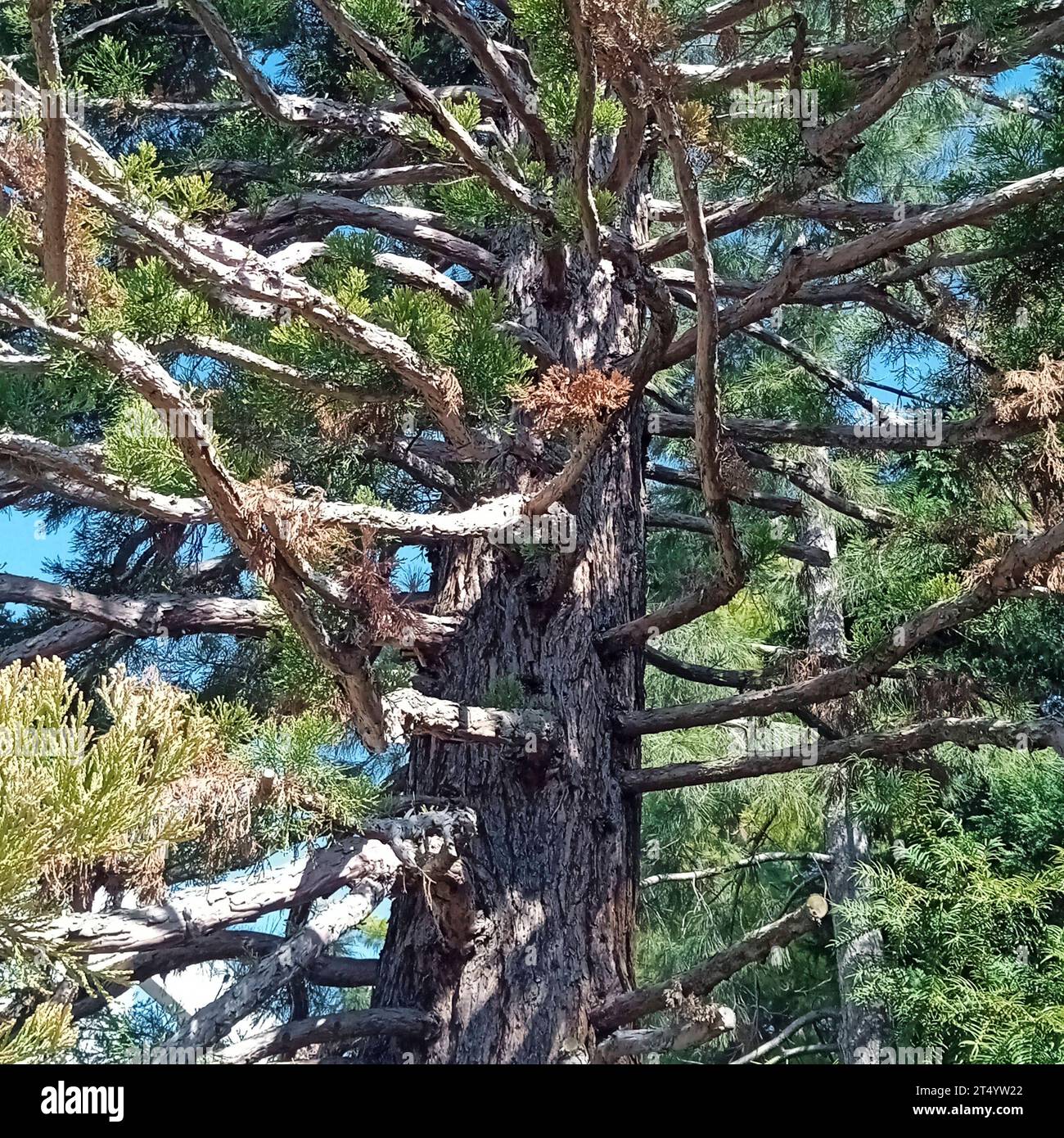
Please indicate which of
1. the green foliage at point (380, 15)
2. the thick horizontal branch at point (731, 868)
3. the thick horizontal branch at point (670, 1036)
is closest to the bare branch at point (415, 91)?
the green foliage at point (380, 15)

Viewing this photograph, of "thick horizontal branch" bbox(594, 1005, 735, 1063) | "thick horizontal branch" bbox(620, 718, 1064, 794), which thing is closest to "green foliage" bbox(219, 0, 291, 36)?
"thick horizontal branch" bbox(620, 718, 1064, 794)

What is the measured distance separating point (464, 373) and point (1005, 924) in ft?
10.4

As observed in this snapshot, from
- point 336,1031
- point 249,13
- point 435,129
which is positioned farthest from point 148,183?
point 336,1031

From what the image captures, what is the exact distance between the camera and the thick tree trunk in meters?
3.64

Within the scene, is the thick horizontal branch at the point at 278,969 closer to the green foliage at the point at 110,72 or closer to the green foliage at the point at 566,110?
the green foliage at the point at 566,110

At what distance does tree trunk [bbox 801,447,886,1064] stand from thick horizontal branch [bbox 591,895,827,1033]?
1251mm

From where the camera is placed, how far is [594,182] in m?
4.48

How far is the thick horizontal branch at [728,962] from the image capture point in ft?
10.4

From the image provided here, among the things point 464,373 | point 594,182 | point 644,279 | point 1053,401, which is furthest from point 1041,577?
point 594,182

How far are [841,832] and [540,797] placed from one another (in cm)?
463

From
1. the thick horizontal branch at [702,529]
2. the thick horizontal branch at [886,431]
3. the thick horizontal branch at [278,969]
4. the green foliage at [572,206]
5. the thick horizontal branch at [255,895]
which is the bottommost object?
the thick horizontal branch at [278,969]

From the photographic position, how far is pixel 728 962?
3.27 meters

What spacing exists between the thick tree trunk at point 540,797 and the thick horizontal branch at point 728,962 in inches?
8.6

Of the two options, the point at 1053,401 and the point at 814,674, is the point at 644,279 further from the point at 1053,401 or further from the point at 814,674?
the point at 814,674
